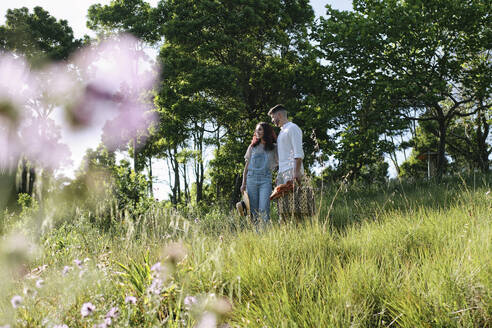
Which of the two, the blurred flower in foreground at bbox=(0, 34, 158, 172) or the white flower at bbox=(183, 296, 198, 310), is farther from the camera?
the blurred flower in foreground at bbox=(0, 34, 158, 172)

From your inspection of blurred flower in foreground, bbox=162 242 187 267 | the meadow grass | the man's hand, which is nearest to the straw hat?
the man's hand

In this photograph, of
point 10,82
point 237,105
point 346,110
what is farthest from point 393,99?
point 10,82

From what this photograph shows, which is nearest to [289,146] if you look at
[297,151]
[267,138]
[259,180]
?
[297,151]

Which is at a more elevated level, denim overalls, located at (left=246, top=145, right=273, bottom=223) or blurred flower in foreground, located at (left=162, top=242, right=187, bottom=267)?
denim overalls, located at (left=246, top=145, right=273, bottom=223)

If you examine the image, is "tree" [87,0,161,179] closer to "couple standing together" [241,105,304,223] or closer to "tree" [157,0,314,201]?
"tree" [157,0,314,201]

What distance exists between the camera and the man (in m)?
4.16

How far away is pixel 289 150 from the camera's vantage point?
454 centimetres

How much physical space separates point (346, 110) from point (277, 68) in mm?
4437

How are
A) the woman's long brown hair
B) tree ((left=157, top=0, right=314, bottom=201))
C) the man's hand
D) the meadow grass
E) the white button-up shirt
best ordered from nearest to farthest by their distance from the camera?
the meadow grass, the man's hand, the white button-up shirt, the woman's long brown hair, tree ((left=157, top=0, right=314, bottom=201))

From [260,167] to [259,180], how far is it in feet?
0.72

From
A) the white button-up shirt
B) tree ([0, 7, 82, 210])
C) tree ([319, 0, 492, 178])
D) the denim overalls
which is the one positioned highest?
tree ([0, 7, 82, 210])

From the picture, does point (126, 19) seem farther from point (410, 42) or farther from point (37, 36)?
point (410, 42)

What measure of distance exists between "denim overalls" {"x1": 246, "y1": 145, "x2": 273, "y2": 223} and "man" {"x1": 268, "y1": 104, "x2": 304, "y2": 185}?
0.55 metres

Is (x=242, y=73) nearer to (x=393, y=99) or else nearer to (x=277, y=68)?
(x=277, y=68)
